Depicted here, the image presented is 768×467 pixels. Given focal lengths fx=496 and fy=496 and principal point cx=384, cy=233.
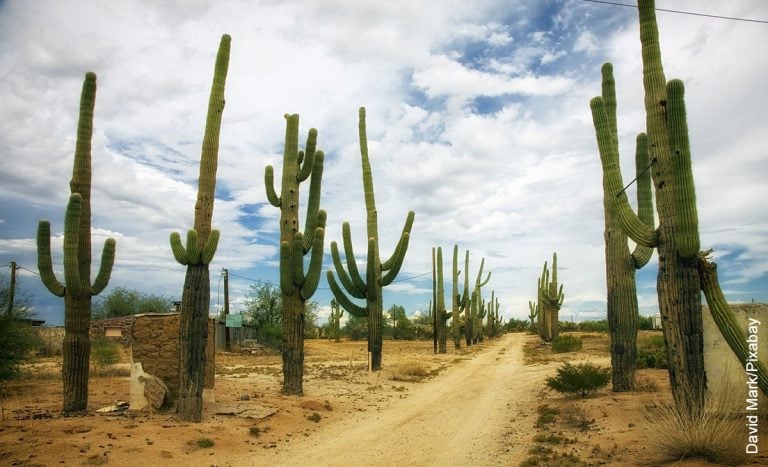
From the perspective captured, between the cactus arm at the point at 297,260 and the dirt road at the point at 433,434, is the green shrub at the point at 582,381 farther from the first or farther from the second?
the cactus arm at the point at 297,260

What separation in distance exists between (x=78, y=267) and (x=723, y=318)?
1073 centimetres

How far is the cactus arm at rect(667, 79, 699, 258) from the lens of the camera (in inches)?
284

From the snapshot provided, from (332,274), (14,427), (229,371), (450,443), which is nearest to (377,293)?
(332,274)

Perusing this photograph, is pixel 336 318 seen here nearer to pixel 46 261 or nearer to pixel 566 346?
pixel 566 346

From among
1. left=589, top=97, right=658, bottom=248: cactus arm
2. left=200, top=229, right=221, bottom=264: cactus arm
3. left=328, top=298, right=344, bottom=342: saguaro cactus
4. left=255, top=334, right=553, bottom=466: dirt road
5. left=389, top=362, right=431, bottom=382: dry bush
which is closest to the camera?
left=255, top=334, right=553, bottom=466: dirt road

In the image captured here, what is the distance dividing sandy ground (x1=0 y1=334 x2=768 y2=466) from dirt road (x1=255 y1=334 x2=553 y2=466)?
0.02 m

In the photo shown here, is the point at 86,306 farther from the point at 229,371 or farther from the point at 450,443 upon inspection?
the point at 229,371

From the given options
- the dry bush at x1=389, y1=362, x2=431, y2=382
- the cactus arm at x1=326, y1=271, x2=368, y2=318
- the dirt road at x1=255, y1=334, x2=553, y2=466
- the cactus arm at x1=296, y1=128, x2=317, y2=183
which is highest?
the cactus arm at x1=296, y1=128, x2=317, y2=183

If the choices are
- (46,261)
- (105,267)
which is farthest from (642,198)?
(46,261)

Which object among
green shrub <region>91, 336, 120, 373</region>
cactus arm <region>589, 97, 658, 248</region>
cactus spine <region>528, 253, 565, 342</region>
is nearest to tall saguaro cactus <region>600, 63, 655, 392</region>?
cactus arm <region>589, 97, 658, 248</region>

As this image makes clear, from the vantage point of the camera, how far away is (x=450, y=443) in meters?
8.31

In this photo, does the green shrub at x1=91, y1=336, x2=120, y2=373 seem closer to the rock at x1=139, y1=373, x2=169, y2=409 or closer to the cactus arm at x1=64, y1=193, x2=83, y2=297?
the rock at x1=139, y1=373, x2=169, y2=409

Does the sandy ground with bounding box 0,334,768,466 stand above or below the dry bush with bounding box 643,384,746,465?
below

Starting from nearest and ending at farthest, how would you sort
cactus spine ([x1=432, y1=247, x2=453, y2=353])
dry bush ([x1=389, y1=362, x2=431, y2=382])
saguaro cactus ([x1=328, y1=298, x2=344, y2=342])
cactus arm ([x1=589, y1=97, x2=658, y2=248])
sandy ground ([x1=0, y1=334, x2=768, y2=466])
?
sandy ground ([x1=0, y1=334, x2=768, y2=466]) < cactus arm ([x1=589, y1=97, x2=658, y2=248]) < dry bush ([x1=389, y1=362, x2=431, y2=382]) < cactus spine ([x1=432, y1=247, x2=453, y2=353]) < saguaro cactus ([x1=328, y1=298, x2=344, y2=342])
